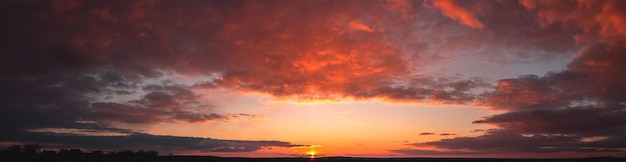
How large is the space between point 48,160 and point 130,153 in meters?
47.3

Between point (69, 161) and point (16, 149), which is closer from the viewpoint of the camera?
point (69, 161)

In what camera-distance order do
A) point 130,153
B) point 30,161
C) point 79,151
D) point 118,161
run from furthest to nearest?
point 130,153
point 79,151
point 118,161
point 30,161

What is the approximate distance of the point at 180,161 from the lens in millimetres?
129375

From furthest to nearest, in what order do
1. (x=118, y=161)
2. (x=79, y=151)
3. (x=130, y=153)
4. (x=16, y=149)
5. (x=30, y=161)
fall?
(x=130, y=153)
(x=79, y=151)
(x=16, y=149)
(x=118, y=161)
(x=30, y=161)

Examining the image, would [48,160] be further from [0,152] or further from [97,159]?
[0,152]

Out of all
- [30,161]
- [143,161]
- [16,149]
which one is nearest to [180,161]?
[143,161]

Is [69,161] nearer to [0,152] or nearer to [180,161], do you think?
[0,152]

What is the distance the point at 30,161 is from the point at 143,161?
80.9ft

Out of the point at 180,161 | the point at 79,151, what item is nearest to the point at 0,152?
the point at 79,151

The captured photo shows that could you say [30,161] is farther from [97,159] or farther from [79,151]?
[79,151]

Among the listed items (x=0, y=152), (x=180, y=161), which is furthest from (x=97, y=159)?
(x=180, y=161)

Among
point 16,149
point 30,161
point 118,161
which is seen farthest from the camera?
point 16,149

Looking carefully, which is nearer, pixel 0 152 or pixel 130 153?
pixel 0 152

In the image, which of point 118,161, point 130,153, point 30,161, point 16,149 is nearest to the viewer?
point 30,161
